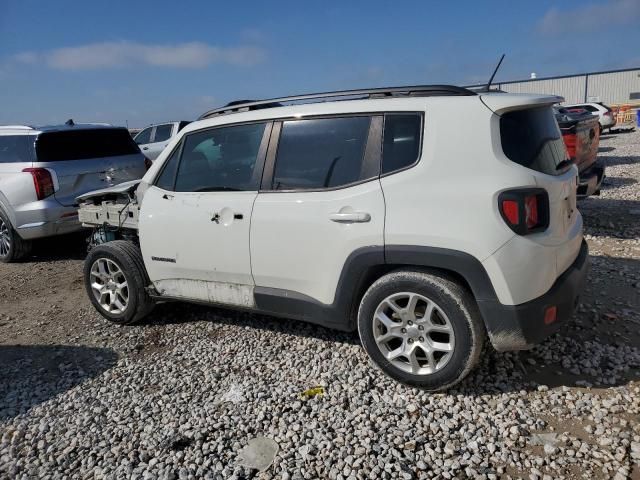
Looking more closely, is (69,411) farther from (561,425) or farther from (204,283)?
(561,425)

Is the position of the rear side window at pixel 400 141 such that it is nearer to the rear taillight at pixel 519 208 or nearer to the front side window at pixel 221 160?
the rear taillight at pixel 519 208

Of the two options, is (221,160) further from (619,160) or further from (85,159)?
(619,160)

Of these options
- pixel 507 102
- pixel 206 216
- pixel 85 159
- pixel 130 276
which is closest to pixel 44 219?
pixel 85 159

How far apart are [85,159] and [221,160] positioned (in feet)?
12.8

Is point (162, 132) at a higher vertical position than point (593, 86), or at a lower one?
lower

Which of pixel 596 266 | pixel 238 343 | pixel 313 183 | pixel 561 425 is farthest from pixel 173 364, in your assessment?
pixel 596 266

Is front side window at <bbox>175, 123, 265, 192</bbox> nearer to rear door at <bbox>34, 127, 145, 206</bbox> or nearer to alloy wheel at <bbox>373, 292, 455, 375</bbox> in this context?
alloy wheel at <bbox>373, 292, 455, 375</bbox>

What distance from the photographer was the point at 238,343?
4074 mm

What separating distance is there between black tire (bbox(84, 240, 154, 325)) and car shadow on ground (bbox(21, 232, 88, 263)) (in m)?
2.97

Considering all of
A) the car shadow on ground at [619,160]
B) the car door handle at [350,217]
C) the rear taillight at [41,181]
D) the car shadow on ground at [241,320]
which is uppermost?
the rear taillight at [41,181]

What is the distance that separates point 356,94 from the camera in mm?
3430

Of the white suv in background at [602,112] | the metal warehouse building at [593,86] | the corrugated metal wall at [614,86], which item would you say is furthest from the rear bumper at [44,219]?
the corrugated metal wall at [614,86]

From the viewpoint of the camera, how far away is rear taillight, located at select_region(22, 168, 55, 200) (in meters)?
6.41

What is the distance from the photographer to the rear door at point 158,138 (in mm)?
14086
